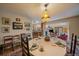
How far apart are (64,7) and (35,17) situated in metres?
0.52

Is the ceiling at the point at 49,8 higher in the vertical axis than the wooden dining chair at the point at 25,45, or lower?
higher

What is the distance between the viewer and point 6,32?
70.1 inches

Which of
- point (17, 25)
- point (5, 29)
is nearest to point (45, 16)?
point (17, 25)

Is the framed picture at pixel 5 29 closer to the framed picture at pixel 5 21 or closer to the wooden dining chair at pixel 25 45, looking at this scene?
the framed picture at pixel 5 21

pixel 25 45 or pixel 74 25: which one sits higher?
pixel 74 25

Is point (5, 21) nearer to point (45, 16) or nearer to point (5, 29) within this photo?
point (5, 29)

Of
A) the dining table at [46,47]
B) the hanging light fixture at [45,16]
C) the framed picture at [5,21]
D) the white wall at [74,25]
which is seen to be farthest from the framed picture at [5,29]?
the white wall at [74,25]

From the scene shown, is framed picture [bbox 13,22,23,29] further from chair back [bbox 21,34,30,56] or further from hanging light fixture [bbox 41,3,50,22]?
hanging light fixture [bbox 41,3,50,22]

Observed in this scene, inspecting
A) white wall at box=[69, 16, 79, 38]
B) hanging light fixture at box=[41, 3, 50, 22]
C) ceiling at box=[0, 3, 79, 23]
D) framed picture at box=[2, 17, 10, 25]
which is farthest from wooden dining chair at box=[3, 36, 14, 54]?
white wall at box=[69, 16, 79, 38]

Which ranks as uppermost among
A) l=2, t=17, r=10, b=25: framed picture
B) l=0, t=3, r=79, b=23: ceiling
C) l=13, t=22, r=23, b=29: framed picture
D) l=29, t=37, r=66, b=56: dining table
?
l=0, t=3, r=79, b=23: ceiling

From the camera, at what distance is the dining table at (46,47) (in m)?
1.79

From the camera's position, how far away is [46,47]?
183 centimetres

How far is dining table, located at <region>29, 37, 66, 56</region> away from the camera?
179 centimetres

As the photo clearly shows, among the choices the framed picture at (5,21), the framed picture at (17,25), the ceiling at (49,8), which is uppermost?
the ceiling at (49,8)
